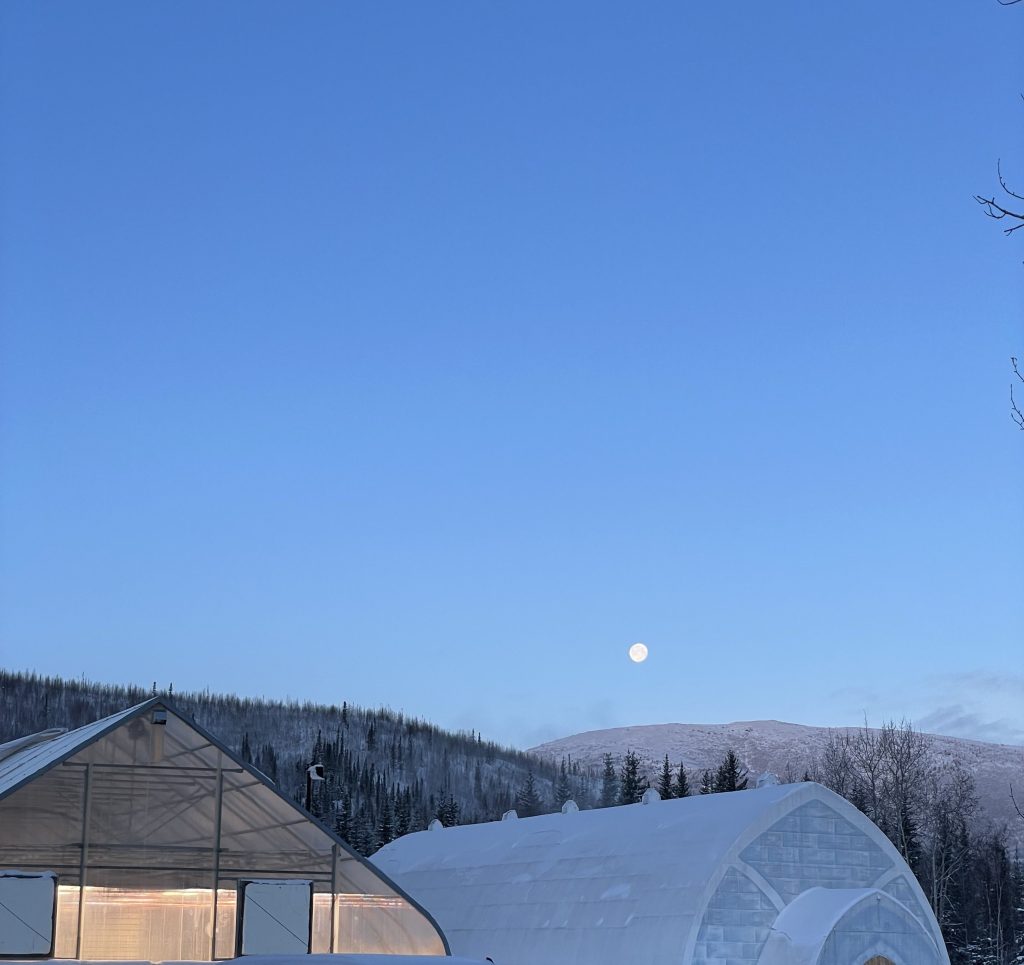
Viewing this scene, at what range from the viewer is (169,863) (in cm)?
2592

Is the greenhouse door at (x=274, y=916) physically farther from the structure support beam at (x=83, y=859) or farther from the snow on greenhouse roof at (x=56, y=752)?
the snow on greenhouse roof at (x=56, y=752)

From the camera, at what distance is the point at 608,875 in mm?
37469

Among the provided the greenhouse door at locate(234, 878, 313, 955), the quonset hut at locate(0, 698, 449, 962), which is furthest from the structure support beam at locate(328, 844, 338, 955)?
the greenhouse door at locate(234, 878, 313, 955)

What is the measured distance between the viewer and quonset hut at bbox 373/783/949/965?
1296 inches

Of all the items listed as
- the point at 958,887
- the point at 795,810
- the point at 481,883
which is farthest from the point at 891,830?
the point at 795,810

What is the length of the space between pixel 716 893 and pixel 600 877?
488 centimetres

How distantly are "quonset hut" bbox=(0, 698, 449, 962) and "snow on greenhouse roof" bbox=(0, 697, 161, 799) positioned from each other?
5cm

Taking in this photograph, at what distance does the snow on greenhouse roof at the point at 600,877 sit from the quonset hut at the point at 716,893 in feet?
0.14

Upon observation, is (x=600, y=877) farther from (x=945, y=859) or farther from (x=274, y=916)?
(x=945, y=859)

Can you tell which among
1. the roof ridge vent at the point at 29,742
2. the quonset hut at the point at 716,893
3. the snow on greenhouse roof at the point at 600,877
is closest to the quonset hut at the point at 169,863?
the roof ridge vent at the point at 29,742

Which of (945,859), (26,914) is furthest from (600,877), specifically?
(945,859)

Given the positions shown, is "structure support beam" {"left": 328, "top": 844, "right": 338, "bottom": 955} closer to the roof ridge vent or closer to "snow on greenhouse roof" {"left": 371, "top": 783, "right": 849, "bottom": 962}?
the roof ridge vent

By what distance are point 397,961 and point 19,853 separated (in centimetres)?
710

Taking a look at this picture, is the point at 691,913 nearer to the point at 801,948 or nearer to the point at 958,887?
the point at 801,948
